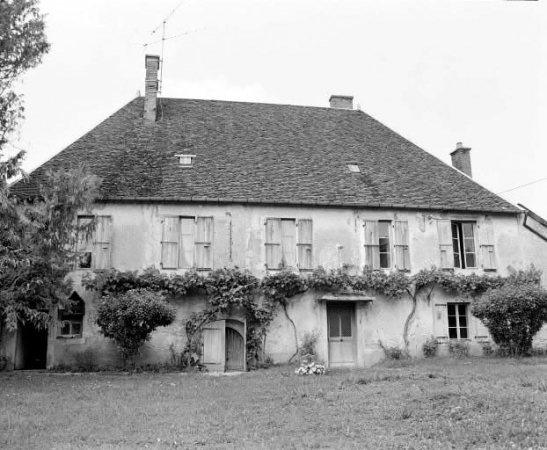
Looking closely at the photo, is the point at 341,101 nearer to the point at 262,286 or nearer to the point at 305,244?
the point at 305,244

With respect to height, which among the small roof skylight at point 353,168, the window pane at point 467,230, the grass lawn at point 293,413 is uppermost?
the small roof skylight at point 353,168

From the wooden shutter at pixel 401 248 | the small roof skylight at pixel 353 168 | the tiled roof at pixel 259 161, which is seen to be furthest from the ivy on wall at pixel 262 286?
the small roof skylight at pixel 353 168

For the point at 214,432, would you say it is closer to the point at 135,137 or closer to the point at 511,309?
the point at 511,309

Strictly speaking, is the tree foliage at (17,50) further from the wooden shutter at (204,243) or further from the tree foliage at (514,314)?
the tree foliage at (514,314)

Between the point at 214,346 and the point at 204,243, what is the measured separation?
3.12 m

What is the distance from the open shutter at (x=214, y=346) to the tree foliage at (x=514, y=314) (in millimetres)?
7320

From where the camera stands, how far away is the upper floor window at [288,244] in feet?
57.8

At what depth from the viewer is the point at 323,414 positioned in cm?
895

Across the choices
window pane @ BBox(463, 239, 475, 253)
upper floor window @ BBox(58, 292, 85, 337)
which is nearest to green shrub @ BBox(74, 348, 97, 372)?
upper floor window @ BBox(58, 292, 85, 337)

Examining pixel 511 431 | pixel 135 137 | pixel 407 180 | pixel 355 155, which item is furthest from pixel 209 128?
pixel 511 431

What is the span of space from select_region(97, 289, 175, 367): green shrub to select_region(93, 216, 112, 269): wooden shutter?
5.47 feet

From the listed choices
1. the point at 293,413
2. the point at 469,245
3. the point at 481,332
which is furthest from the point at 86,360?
the point at 469,245

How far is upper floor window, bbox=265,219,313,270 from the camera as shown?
57.8 ft

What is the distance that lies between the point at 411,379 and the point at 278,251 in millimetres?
7127
